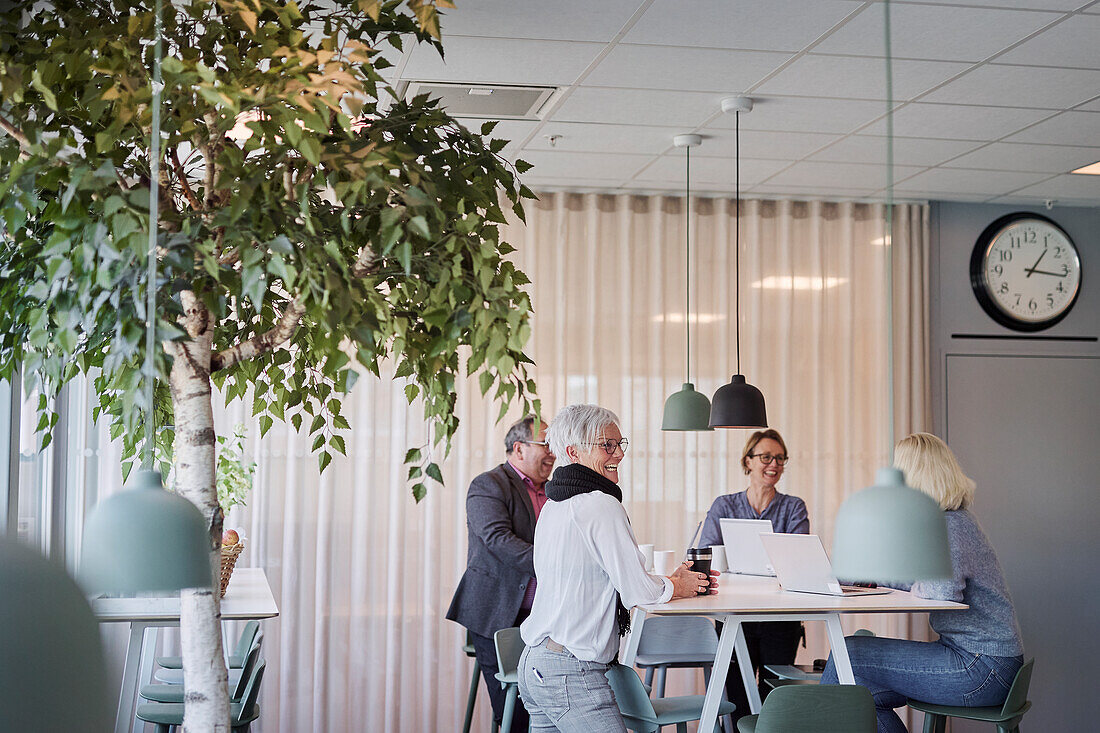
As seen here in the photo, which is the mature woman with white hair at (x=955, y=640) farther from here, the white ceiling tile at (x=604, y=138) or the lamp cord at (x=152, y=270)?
the lamp cord at (x=152, y=270)

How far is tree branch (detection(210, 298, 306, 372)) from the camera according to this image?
1937mm

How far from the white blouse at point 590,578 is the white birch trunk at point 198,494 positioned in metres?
1.51

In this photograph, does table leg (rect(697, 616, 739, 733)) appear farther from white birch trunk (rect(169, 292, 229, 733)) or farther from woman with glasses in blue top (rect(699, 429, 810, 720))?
white birch trunk (rect(169, 292, 229, 733))

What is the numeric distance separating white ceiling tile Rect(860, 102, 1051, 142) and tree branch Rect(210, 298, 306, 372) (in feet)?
11.0

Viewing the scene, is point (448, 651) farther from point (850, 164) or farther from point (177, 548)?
point (177, 548)

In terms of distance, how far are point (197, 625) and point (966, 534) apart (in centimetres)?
294

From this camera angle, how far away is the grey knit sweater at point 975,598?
149 inches

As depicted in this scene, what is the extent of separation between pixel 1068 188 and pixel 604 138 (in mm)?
2767

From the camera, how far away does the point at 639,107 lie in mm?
4504

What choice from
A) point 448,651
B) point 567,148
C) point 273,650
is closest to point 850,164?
point 567,148

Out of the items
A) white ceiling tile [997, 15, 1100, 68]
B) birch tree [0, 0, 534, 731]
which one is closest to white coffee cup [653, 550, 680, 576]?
white ceiling tile [997, 15, 1100, 68]

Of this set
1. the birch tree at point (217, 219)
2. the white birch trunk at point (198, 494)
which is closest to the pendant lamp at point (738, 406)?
the birch tree at point (217, 219)

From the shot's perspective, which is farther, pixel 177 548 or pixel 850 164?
pixel 850 164

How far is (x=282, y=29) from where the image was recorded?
1840 mm
